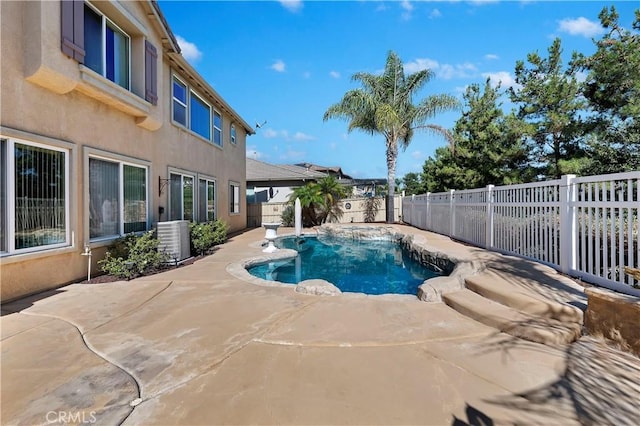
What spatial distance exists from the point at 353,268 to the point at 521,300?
5.92m

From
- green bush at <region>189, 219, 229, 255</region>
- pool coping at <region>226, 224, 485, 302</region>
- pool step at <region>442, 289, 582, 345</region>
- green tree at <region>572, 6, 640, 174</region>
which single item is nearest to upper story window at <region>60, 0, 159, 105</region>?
green bush at <region>189, 219, 229, 255</region>

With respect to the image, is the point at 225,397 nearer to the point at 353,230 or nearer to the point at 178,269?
the point at 178,269

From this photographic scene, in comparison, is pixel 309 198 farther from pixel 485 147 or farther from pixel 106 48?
pixel 106 48

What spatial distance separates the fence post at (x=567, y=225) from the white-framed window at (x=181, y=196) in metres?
9.81

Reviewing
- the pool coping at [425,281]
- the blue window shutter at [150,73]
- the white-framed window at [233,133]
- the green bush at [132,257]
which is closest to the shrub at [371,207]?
the pool coping at [425,281]

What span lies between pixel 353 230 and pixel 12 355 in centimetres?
1396

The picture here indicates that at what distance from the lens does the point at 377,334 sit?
12.1 feet

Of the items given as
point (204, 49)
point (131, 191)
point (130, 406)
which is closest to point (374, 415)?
point (130, 406)

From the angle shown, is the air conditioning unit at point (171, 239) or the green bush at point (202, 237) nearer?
the air conditioning unit at point (171, 239)

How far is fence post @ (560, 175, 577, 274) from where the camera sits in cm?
520

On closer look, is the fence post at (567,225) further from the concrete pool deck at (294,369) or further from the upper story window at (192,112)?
the upper story window at (192,112)

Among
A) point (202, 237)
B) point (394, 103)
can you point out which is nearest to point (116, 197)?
point (202, 237)

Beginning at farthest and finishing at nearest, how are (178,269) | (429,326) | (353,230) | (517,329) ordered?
1. (353,230)
2. (178,269)
3. (429,326)
4. (517,329)

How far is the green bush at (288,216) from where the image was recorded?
20438mm
